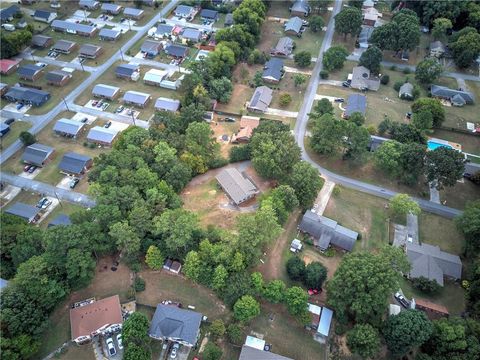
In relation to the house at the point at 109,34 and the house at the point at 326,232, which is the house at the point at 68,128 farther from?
the house at the point at 326,232

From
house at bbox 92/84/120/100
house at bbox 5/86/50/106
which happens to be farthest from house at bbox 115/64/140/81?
house at bbox 5/86/50/106

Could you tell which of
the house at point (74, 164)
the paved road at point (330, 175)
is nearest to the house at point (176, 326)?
the house at point (74, 164)

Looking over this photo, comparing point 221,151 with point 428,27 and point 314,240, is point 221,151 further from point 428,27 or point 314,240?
point 428,27

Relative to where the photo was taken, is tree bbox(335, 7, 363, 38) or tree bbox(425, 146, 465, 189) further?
tree bbox(335, 7, 363, 38)

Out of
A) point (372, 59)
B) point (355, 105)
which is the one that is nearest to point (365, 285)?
point (355, 105)

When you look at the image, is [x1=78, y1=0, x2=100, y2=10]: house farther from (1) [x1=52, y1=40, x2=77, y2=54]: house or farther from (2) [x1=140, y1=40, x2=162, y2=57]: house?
(2) [x1=140, y1=40, x2=162, y2=57]: house

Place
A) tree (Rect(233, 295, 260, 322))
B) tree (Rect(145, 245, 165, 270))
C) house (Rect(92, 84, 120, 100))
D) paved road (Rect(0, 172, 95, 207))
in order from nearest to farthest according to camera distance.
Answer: tree (Rect(233, 295, 260, 322)) < tree (Rect(145, 245, 165, 270)) < paved road (Rect(0, 172, 95, 207)) < house (Rect(92, 84, 120, 100))
